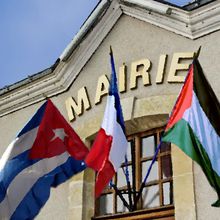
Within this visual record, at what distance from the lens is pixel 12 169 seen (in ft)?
19.5

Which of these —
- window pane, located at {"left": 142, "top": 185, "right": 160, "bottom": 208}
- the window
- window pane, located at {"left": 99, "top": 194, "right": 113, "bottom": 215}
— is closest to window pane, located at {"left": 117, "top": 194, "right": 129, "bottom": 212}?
the window

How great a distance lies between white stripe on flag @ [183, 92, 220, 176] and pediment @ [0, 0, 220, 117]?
5.72ft

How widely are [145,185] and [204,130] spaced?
1.86m

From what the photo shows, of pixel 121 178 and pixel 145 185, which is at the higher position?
pixel 121 178

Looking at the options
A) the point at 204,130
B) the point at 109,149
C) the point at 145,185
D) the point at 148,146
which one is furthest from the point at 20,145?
the point at 204,130

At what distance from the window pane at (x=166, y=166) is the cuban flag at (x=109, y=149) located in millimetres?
969

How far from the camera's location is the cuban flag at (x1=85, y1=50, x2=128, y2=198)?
19.2ft

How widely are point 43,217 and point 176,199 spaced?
2.08m

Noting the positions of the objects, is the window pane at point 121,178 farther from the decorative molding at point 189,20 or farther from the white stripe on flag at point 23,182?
the decorative molding at point 189,20

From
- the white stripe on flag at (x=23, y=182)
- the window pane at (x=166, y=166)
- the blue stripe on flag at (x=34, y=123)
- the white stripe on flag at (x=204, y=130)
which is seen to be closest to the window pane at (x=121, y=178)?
the window pane at (x=166, y=166)

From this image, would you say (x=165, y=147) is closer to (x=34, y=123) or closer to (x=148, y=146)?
(x=148, y=146)

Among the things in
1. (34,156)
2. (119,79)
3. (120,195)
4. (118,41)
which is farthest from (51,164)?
(118,41)

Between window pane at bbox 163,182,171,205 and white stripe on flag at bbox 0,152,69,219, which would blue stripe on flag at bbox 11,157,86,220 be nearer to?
white stripe on flag at bbox 0,152,69,219

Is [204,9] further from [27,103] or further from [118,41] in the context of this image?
[27,103]
